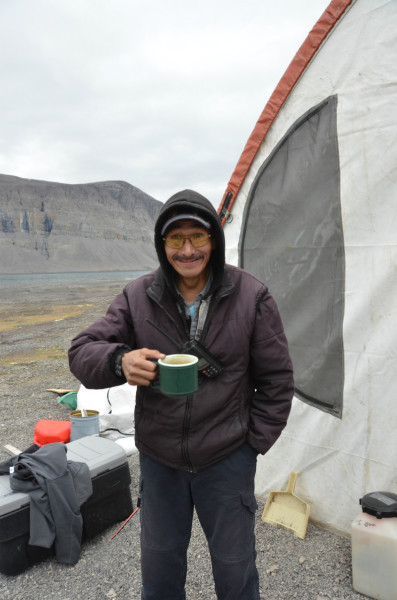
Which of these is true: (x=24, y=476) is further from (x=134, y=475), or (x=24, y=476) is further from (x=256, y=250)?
(x=256, y=250)

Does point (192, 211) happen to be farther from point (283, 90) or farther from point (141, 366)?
point (283, 90)

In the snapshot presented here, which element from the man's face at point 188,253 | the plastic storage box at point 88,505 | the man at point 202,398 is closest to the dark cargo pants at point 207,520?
the man at point 202,398

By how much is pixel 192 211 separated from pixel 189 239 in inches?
5.6

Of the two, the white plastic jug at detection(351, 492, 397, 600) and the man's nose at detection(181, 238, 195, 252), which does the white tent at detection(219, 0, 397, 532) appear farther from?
the man's nose at detection(181, 238, 195, 252)

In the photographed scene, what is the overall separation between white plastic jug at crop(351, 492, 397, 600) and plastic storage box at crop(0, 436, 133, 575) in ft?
6.58

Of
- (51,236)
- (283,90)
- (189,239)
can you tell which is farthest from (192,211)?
(51,236)

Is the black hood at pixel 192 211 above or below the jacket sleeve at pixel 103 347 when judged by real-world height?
above

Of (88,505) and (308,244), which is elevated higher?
(308,244)

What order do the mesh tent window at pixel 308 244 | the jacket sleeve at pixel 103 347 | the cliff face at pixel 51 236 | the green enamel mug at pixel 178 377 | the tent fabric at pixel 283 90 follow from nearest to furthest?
the green enamel mug at pixel 178 377, the jacket sleeve at pixel 103 347, the tent fabric at pixel 283 90, the mesh tent window at pixel 308 244, the cliff face at pixel 51 236

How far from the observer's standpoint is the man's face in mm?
2066

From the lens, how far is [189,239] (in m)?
2.07

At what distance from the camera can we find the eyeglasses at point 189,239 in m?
2.07

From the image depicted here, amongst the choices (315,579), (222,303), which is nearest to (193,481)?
(222,303)

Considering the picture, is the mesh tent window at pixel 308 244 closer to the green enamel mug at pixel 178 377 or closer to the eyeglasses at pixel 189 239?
the eyeglasses at pixel 189 239
